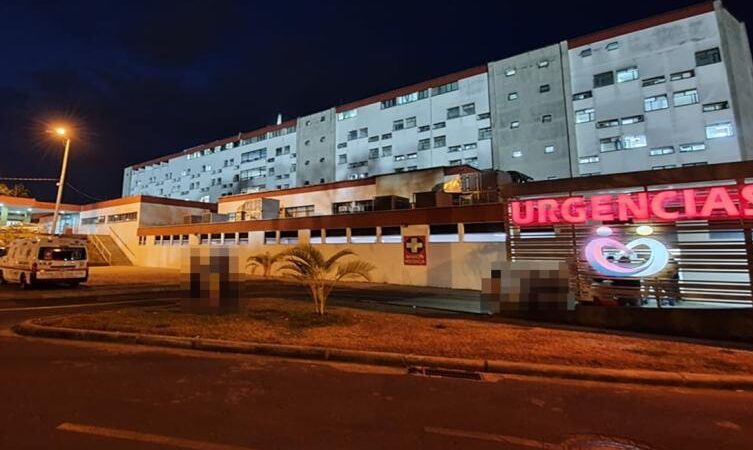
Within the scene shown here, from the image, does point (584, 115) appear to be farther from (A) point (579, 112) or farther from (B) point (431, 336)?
(B) point (431, 336)

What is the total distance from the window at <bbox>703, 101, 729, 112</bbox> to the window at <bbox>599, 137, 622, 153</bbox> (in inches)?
239

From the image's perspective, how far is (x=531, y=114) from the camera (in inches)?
1484

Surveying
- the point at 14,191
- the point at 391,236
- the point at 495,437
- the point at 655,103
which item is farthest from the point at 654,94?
the point at 14,191

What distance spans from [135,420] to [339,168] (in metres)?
47.9

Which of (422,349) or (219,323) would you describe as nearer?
(422,349)

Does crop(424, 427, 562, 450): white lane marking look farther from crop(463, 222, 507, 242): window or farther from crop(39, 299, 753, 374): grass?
crop(463, 222, 507, 242): window

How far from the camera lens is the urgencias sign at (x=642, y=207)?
352 inches

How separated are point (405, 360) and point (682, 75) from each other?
124ft

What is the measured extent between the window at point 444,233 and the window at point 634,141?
23.2 m

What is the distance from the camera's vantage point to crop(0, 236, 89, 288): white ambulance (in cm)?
1644

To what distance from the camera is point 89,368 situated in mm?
5969

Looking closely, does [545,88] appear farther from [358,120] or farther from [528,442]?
[528,442]

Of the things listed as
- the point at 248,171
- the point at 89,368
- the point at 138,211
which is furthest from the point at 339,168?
the point at 89,368

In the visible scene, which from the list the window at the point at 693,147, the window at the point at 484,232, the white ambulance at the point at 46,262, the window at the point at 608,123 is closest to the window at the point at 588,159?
the window at the point at 608,123
